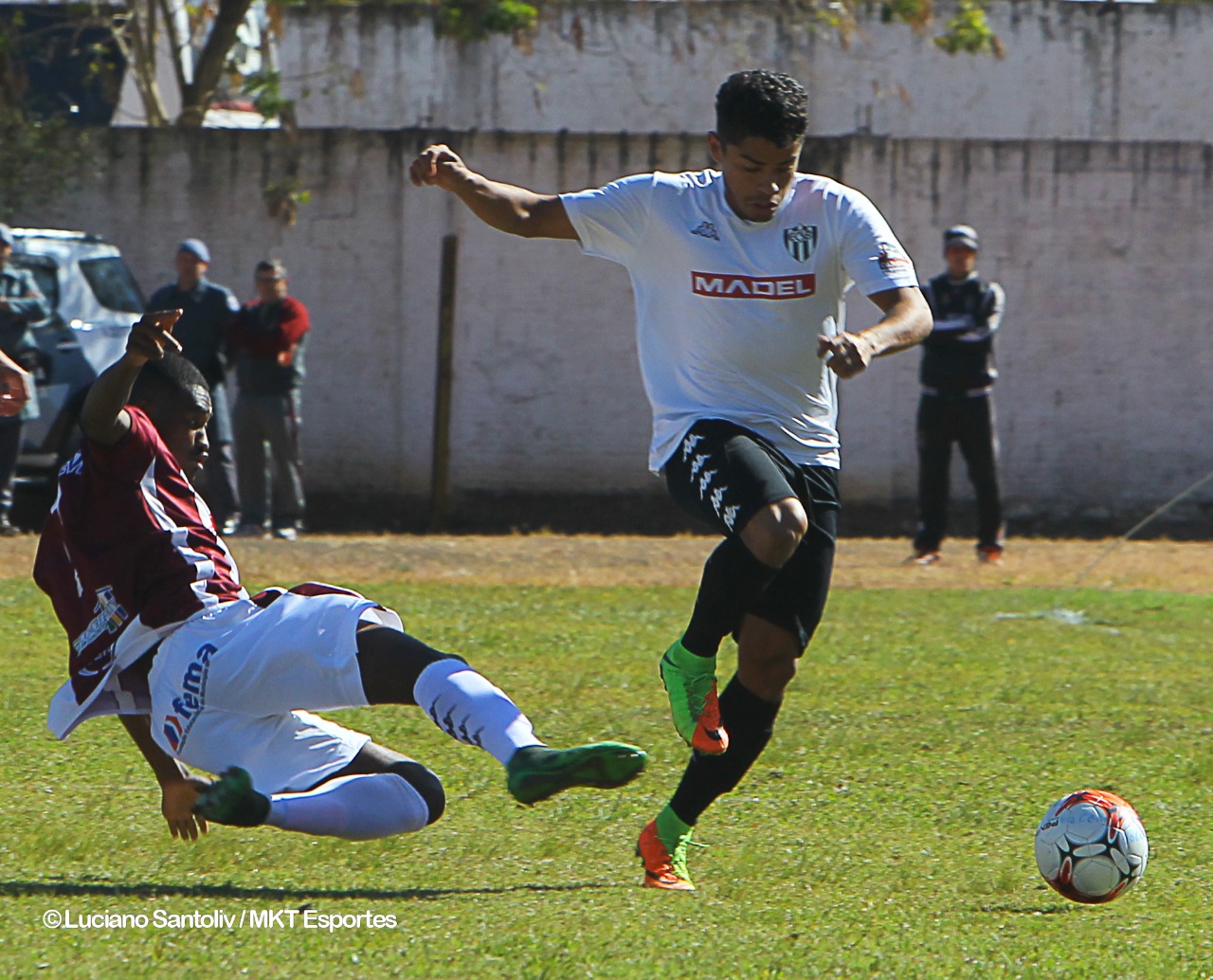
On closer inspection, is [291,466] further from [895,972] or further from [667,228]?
[895,972]

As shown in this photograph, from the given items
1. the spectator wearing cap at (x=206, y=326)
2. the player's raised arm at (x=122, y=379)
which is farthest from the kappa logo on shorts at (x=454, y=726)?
the spectator wearing cap at (x=206, y=326)

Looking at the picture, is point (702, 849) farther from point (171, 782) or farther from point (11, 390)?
point (11, 390)

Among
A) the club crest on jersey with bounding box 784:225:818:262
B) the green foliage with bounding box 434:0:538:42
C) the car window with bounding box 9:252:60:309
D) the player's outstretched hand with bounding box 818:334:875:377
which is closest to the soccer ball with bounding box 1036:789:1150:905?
the player's outstretched hand with bounding box 818:334:875:377

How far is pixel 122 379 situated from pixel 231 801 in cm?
103

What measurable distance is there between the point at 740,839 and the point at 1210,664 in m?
4.70

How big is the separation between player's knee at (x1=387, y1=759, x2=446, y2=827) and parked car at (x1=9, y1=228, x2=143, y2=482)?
922 cm

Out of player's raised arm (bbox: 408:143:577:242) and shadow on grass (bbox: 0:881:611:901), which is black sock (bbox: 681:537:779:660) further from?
player's raised arm (bbox: 408:143:577:242)

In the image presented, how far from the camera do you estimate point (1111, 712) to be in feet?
25.8

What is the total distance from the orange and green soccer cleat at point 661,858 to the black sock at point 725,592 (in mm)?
573

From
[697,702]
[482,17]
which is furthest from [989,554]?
[697,702]

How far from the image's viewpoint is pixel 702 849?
17.7ft

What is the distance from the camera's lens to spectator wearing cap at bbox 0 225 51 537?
1258cm

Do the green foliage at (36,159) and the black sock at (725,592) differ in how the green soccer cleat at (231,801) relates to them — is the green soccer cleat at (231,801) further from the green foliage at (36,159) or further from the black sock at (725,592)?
the green foliage at (36,159)

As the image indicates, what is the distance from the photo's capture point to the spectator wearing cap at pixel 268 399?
44.1ft
